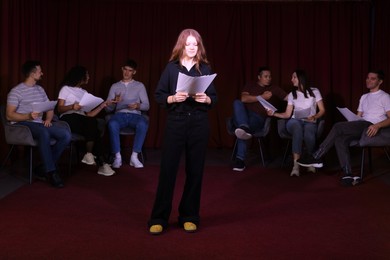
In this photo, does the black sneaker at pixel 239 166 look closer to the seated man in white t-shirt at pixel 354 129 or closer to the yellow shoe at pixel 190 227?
the seated man in white t-shirt at pixel 354 129

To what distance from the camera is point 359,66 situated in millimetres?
7262

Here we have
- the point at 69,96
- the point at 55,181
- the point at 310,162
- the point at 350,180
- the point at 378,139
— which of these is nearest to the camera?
the point at 55,181

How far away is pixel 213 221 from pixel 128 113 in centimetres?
268

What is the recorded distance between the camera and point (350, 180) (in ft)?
16.0

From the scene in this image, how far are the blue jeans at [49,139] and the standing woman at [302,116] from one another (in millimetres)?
2310

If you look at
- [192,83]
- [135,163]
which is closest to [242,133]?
[135,163]

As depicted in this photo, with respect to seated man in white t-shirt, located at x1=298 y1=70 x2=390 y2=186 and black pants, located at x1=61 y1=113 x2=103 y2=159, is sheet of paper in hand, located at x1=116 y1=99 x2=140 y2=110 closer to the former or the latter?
black pants, located at x1=61 y1=113 x2=103 y2=159

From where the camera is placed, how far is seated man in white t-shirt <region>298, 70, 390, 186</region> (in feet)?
16.4

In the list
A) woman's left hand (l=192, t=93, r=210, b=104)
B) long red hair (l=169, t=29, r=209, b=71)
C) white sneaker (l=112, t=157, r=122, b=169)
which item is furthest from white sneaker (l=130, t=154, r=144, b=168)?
woman's left hand (l=192, t=93, r=210, b=104)

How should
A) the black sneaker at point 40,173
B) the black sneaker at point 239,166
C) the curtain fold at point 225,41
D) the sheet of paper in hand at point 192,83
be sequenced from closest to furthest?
the sheet of paper in hand at point 192,83
the black sneaker at point 40,173
the black sneaker at point 239,166
the curtain fold at point 225,41

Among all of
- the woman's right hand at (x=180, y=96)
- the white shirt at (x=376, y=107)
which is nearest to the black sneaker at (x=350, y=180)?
the white shirt at (x=376, y=107)

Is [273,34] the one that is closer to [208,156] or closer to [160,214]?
[208,156]

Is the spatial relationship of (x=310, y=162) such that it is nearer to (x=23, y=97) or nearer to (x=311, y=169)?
(x=311, y=169)

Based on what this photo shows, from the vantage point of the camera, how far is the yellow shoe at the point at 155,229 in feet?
10.6
